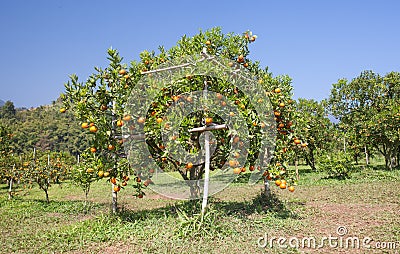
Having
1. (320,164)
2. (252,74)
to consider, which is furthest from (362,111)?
(252,74)

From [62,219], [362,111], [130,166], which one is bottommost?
[62,219]

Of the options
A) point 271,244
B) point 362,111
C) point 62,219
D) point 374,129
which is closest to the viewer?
point 271,244

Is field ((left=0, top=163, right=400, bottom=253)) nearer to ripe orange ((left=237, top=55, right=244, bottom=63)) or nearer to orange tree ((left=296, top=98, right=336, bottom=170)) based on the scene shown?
ripe orange ((left=237, top=55, right=244, bottom=63))

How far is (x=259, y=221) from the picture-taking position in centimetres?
614

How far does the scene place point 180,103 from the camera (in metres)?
5.54

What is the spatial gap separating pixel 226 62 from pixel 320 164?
10843 mm

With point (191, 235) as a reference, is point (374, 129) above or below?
above

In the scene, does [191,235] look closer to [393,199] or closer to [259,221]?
[259,221]

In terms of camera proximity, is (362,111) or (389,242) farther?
(362,111)

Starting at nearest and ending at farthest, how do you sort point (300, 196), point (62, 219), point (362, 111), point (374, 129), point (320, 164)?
point (62, 219) → point (300, 196) → point (320, 164) → point (374, 129) → point (362, 111)
